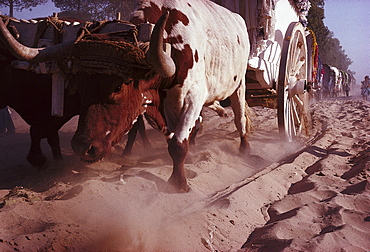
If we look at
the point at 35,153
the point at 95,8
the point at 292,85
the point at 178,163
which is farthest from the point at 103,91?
the point at 95,8

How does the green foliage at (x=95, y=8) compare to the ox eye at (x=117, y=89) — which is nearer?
the ox eye at (x=117, y=89)

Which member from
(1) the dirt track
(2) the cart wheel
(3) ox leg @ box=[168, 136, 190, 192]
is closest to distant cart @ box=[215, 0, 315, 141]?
(2) the cart wheel

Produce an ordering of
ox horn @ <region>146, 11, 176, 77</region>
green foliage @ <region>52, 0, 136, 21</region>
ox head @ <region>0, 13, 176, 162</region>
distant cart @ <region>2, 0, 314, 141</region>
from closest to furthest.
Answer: ox horn @ <region>146, 11, 176, 77</region>
ox head @ <region>0, 13, 176, 162</region>
distant cart @ <region>2, 0, 314, 141</region>
green foliage @ <region>52, 0, 136, 21</region>

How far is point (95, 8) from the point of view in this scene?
18.9 m

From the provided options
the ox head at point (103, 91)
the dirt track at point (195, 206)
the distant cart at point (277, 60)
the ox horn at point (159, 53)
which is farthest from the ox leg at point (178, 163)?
the distant cart at point (277, 60)

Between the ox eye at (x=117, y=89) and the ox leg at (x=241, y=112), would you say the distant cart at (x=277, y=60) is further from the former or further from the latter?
the ox eye at (x=117, y=89)

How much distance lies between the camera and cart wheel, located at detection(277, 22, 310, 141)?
6.16m

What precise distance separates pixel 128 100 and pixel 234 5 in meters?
4.06

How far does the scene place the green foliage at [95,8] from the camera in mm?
18250

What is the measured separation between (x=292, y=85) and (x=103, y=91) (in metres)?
4.44

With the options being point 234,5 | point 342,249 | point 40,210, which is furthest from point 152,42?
point 234,5

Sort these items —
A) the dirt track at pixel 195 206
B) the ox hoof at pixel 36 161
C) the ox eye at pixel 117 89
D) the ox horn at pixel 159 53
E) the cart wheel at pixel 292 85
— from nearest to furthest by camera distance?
the dirt track at pixel 195 206 < the ox horn at pixel 159 53 < the ox eye at pixel 117 89 < the ox hoof at pixel 36 161 < the cart wheel at pixel 292 85

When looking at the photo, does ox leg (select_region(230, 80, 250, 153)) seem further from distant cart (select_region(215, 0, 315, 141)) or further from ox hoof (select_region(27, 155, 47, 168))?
ox hoof (select_region(27, 155, 47, 168))

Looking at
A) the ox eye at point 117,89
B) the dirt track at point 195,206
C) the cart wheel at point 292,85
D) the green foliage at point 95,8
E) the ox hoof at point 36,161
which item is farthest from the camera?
the green foliage at point 95,8
